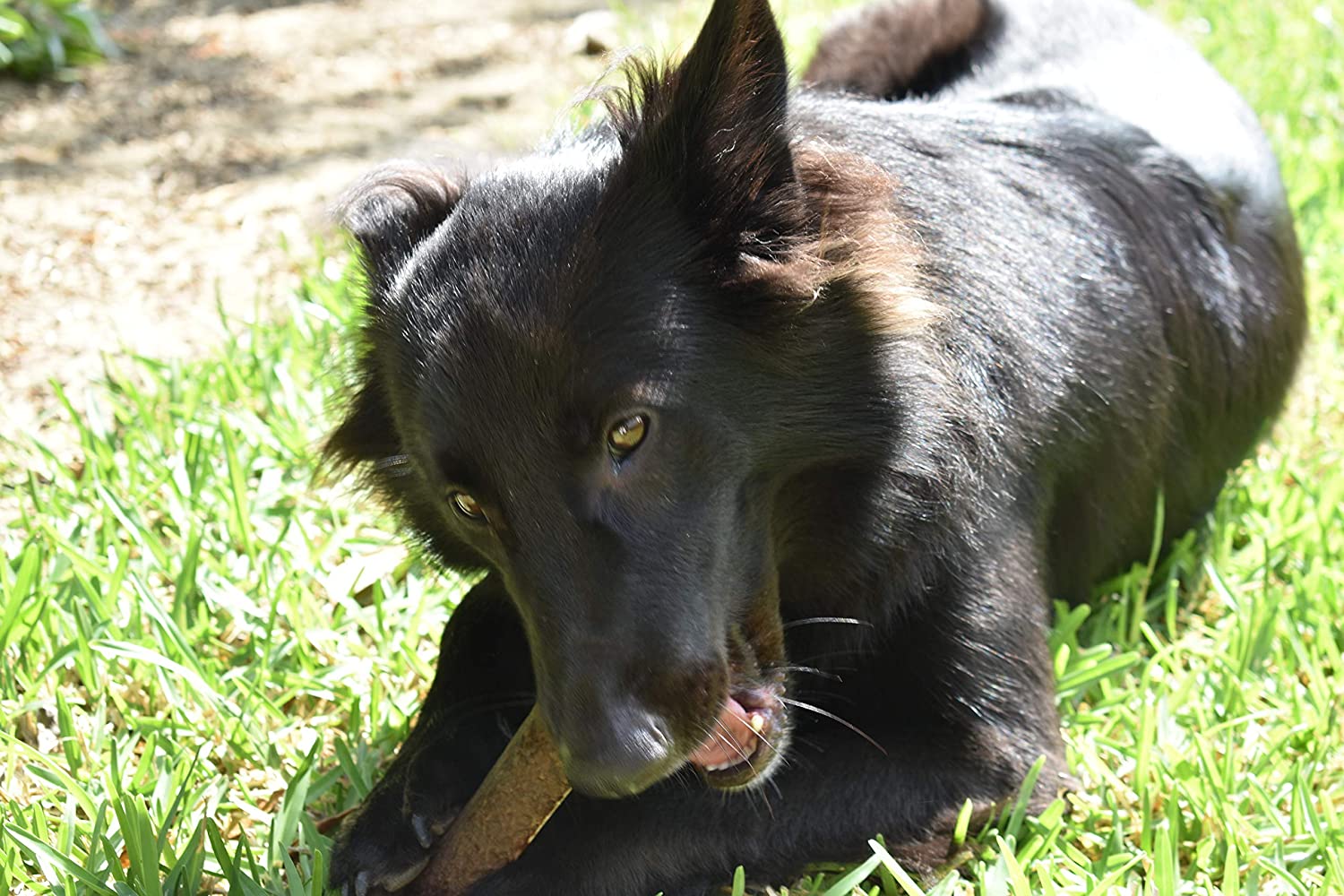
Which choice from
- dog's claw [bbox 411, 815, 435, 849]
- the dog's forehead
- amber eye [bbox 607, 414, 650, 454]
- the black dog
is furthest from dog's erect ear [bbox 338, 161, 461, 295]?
dog's claw [bbox 411, 815, 435, 849]

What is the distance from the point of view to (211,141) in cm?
634

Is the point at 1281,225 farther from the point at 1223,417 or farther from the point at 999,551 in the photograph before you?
the point at 999,551

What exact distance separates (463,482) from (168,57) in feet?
17.6

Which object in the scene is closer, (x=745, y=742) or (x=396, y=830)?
(x=745, y=742)

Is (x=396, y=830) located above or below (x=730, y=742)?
below

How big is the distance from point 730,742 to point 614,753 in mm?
343

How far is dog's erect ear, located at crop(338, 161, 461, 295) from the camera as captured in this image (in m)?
2.83

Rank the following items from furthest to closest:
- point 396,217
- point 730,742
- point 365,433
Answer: point 365,433 < point 396,217 < point 730,742

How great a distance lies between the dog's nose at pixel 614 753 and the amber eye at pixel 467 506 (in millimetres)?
470

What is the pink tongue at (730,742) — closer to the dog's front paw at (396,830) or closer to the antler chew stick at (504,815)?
the antler chew stick at (504,815)

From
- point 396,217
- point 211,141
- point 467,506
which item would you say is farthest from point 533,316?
point 211,141

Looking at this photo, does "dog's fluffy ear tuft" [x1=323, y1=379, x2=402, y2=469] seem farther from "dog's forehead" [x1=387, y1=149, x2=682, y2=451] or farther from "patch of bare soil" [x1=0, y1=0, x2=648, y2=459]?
"patch of bare soil" [x1=0, y1=0, x2=648, y2=459]

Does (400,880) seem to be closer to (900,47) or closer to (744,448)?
(744,448)

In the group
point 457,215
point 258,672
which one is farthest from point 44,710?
point 457,215
